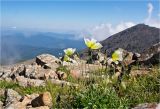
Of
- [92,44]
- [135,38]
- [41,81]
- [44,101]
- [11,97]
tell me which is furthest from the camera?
[135,38]

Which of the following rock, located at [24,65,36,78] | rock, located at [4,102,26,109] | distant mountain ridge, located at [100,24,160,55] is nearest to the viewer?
rock, located at [4,102,26,109]

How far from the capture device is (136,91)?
12.4m

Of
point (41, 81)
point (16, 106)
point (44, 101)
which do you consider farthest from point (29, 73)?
point (44, 101)

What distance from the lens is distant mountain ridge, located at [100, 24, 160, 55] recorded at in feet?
457

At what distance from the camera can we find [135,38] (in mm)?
153250

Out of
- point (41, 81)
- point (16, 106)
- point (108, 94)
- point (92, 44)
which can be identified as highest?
point (92, 44)

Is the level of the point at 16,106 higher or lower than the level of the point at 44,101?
lower

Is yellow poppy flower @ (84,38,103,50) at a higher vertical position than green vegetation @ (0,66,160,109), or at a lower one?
higher

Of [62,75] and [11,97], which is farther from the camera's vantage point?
[62,75]

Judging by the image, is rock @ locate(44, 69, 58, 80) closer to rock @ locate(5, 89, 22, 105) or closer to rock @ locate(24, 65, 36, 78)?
rock @ locate(24, 65, 36, 78)

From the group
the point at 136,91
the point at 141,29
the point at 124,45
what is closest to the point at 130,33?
the point at 141,29

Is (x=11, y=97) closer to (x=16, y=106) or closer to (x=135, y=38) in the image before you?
(x=16, y=106)

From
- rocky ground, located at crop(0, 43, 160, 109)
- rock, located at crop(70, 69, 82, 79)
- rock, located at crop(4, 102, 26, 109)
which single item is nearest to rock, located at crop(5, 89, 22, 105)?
rocky ground, located at crop(0, 43, 160, 109)

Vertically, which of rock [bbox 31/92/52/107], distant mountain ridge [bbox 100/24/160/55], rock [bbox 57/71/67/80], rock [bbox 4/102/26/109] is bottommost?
rock [bbox 4/102/26/109]
